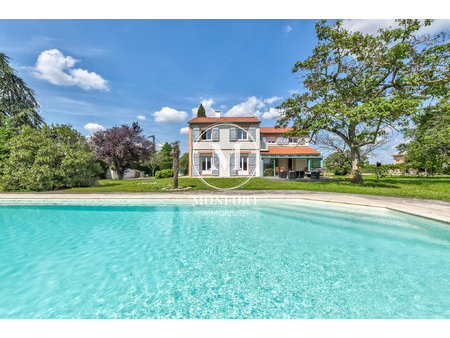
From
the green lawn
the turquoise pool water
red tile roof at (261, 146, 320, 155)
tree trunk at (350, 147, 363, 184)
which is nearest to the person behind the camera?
the turquoise pool water

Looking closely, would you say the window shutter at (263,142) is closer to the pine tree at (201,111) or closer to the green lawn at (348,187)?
the green lawn at (348,187)

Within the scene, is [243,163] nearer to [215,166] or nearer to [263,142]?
[215,166]

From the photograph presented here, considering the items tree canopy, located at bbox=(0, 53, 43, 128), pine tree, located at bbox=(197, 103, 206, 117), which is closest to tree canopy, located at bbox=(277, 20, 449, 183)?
pine tree, located at bbox=(197, 103, 206, 117)

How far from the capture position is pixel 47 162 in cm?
1223

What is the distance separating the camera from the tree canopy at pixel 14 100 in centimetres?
1725

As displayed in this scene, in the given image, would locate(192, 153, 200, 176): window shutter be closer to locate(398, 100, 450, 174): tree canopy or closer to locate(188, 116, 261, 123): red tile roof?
locate(188, 116, 261, 123): red tile roof

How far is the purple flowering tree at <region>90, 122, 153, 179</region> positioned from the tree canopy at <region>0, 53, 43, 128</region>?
210 inches

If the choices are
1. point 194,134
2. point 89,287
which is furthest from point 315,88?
point 89,287

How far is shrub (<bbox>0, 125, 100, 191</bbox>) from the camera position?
11.7 metres

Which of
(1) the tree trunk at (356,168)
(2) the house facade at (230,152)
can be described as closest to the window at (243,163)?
(2) the house facade at (230,152)
